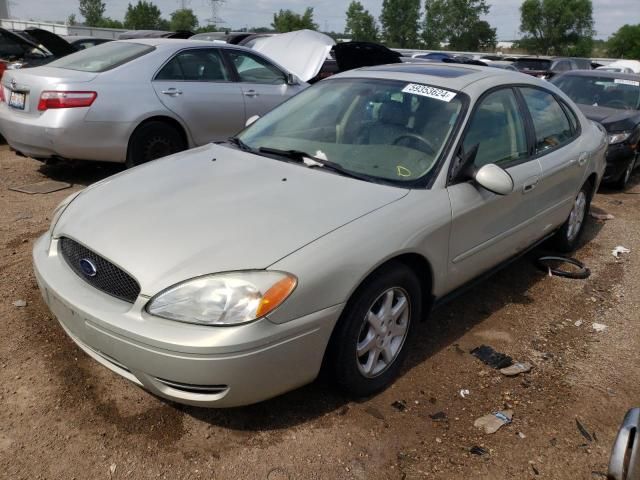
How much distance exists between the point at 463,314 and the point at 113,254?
7.71 feet

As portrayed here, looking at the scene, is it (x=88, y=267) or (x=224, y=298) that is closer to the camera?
(x=224, y=298)

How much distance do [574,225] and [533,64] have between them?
1678 centimetres

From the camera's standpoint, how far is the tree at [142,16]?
6862 centimetres

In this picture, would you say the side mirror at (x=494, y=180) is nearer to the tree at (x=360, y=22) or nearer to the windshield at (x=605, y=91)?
the windshield at (x=605, y=91)

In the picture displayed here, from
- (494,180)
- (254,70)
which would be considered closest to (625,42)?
(254,70)

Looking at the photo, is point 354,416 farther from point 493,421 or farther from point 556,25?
point 556,25

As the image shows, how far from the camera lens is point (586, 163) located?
15.0 ft

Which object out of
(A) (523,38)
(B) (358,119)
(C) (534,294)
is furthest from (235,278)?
(A) (523,38)

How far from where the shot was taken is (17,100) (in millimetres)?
5742

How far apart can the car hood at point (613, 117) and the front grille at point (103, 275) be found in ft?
22.1

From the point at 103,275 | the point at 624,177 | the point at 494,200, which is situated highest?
Answer: the point at 494,200

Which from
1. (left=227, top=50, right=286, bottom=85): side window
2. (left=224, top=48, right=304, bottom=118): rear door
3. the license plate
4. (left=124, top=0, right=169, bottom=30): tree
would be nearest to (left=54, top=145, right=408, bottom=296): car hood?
the license plate

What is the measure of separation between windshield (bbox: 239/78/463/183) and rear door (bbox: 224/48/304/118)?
3072 mm

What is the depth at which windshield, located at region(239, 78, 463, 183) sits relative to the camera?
125 inches
